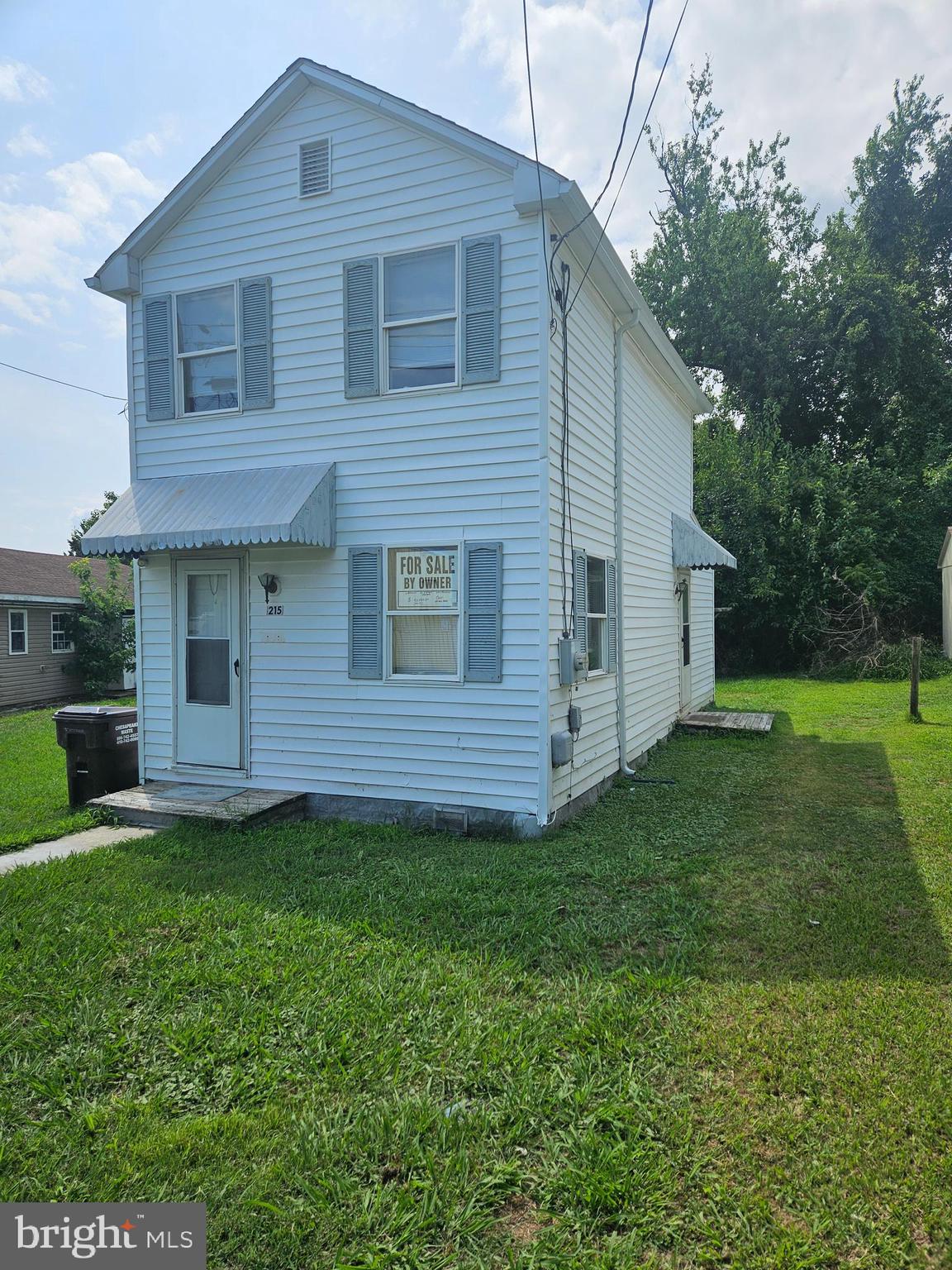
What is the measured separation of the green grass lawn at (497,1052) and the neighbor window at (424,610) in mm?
1874

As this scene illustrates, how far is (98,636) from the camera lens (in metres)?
21.2

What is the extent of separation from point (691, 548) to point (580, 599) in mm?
5512

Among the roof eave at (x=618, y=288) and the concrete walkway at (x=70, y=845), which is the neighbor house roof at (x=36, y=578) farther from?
the roof eave at (x=618, y=288)

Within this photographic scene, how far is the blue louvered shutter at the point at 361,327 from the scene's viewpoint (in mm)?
7281

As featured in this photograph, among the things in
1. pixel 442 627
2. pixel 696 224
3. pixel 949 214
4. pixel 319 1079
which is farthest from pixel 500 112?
pixel 949 214

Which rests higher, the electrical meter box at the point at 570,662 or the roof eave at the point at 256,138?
the roof eave at the point at 256,138

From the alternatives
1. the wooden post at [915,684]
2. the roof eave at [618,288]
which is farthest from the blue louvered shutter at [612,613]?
the wooden post at [915,684]

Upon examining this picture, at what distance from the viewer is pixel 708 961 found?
13.9 feet

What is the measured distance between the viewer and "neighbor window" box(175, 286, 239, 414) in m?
8.05

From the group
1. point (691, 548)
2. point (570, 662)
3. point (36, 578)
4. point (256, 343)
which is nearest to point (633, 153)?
point (256, 343)

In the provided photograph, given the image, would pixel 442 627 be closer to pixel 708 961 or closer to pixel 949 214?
pixel 708 961

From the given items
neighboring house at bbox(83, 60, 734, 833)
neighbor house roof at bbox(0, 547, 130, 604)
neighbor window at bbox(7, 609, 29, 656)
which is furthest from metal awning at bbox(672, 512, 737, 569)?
neighbor window at bbox(7, 609, 29, 656)

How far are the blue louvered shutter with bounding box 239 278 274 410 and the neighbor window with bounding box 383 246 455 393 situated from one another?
51.0 inches

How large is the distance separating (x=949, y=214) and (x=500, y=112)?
26.8 meters
